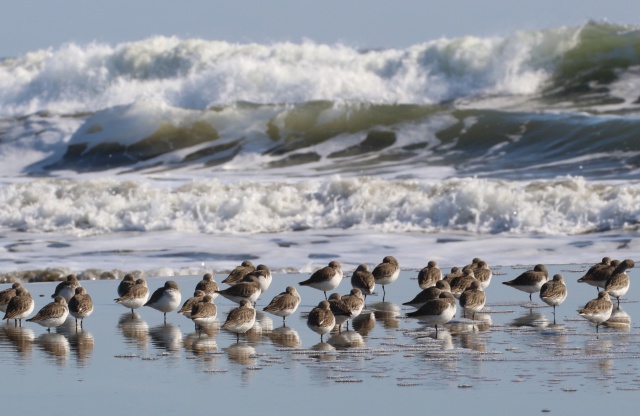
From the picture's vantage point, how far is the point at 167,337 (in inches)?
549

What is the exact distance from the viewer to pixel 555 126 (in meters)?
39.2

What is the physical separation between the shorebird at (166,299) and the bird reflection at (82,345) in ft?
3.61

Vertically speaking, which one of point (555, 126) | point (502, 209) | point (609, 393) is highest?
point (555, 126)

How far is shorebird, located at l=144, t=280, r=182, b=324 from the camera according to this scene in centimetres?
1528

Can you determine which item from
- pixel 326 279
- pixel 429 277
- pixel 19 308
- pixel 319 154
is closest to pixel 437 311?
pixel 326 279

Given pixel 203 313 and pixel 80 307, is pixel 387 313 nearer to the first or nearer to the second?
pixel 203 313

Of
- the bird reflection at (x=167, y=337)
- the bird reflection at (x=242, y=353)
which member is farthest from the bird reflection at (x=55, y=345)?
the bird reflection at (x=242, y=353)

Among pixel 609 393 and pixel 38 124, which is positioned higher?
pixel 38 124

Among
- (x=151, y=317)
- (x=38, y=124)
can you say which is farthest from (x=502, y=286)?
(x=38, y=124)

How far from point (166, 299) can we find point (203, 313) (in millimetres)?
1243

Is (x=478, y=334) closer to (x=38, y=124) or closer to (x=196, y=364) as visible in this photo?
(x=196, y=364)

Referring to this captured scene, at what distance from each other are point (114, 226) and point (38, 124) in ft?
76.7

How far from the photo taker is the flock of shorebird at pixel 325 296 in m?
13.8

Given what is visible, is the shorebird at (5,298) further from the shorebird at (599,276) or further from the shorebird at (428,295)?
the shorebird at (599,276)
